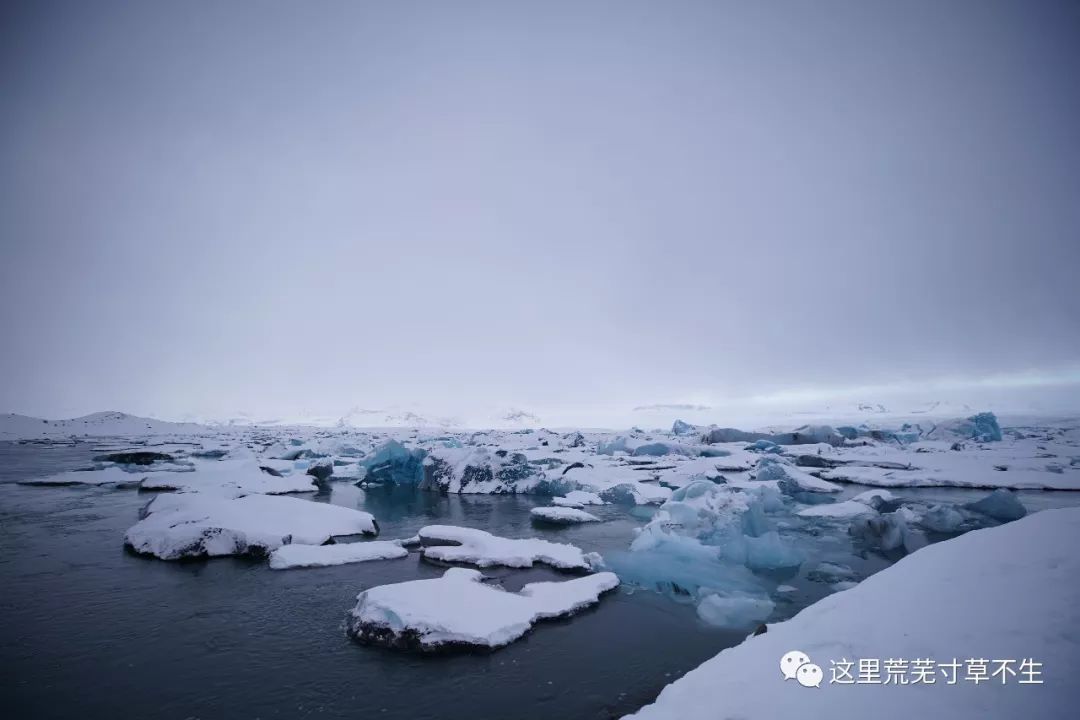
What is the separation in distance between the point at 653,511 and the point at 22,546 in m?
16.2

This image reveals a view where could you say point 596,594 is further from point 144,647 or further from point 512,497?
point 512,497

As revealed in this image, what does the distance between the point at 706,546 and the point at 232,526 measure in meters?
10.4

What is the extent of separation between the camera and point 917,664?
3.25 metres

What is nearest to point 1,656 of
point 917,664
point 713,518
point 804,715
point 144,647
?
point 144,647

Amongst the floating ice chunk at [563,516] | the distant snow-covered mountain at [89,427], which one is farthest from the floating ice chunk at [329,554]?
the distant snow-covered mountain at [89,427]

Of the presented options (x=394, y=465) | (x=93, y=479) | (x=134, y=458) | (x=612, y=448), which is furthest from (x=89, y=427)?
(x=612, y=448)

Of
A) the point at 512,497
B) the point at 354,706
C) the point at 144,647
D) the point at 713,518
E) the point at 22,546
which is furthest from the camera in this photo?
the point at 512,497

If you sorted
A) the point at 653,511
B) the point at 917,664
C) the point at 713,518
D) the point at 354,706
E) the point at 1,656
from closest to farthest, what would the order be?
the point at 917,664, the point at 354,706, the point at 1,656, the point at 713,518, the point at 653,511

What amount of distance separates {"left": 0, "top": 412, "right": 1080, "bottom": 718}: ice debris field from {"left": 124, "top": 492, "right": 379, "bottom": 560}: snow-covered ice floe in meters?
0.04

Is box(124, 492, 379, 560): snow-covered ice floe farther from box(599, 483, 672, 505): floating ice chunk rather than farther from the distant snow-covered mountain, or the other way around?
the distant snow-covered mountain

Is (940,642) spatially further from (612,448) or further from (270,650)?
(612,448)

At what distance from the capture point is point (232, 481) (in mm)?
18500

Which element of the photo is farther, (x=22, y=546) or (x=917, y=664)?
(x=22, y=546)

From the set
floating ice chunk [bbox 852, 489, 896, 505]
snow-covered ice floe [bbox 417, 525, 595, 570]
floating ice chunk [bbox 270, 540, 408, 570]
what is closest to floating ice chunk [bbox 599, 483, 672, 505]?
floating ice chunk [bbox 852, 489, 896, 505]
